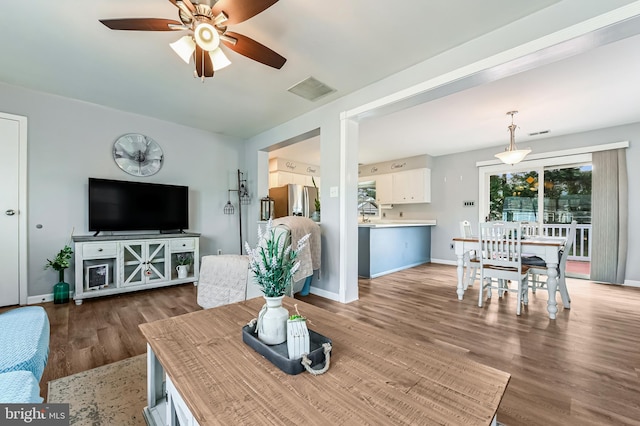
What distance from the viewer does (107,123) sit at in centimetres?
359

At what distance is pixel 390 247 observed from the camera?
480cm

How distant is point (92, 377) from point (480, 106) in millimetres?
4525

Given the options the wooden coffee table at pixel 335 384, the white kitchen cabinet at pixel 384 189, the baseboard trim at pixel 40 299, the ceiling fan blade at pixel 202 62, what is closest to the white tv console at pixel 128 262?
the baseboard trim at pixel 40 299

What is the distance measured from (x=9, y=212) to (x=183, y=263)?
187 centimetres

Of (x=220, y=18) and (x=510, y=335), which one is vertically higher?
(x=220, y=18)

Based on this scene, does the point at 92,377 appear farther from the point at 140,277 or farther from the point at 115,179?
the point at 115,179

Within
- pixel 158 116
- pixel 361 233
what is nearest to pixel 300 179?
pixel 361 233

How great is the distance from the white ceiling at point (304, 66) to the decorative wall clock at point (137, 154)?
41cm

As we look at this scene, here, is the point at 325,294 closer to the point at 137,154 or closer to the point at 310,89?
the point at 310,89

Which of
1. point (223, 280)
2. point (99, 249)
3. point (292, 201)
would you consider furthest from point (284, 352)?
point (292, 201)

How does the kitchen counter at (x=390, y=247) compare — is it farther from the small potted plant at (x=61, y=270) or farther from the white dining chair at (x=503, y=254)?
the small potted plant at (x=61, y=270)

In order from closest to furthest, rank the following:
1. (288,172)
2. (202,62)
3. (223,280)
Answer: (202,62), (223,280), (288,172)

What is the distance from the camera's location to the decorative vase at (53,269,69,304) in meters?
3.08
